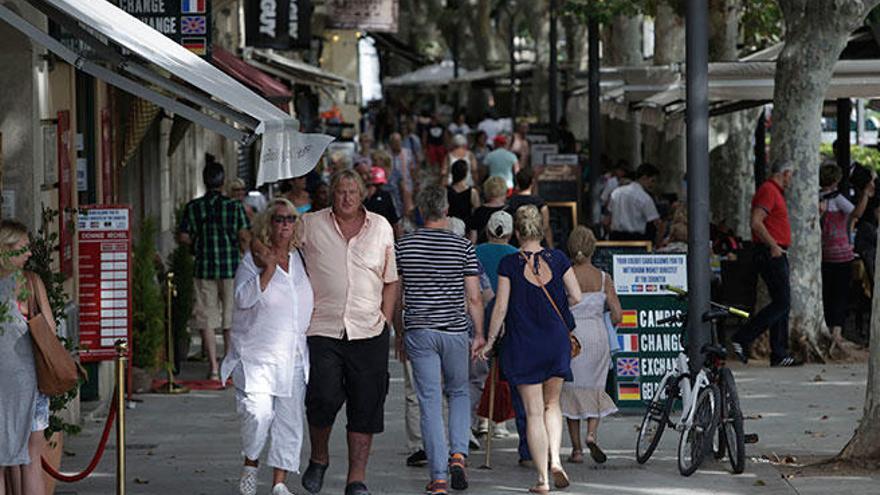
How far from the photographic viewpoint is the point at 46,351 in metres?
9.02

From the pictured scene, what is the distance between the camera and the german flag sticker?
45.8 ft

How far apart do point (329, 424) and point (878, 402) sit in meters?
3.34

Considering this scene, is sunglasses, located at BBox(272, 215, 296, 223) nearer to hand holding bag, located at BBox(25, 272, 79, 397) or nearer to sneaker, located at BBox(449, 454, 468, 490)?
hand holding bag, located at BBox(25, 272, 79, 397)

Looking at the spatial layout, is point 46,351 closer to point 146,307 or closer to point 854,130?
point 146,307

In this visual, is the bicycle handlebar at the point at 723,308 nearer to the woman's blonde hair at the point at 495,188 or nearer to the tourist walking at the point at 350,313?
the woman's blonde hair at the point at 495,188

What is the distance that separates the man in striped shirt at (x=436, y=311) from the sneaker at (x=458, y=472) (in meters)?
0.16

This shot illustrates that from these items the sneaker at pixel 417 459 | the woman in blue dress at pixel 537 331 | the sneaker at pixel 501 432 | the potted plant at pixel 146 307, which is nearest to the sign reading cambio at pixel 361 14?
the potted plant at pixel 146 307

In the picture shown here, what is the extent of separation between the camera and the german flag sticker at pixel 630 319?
13969mm

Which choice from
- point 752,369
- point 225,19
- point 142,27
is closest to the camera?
point 142,27

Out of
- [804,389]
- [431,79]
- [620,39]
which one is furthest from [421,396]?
A: [431,79]

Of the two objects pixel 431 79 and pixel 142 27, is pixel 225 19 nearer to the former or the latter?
pixel 142 27

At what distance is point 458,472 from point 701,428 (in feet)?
4.90

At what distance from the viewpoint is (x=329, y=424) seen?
1070 cm

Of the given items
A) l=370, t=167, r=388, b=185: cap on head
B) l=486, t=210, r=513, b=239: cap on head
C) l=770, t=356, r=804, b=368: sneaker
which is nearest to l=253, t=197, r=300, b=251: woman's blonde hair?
l=486, t=210, r=513, b=239: cap on head
